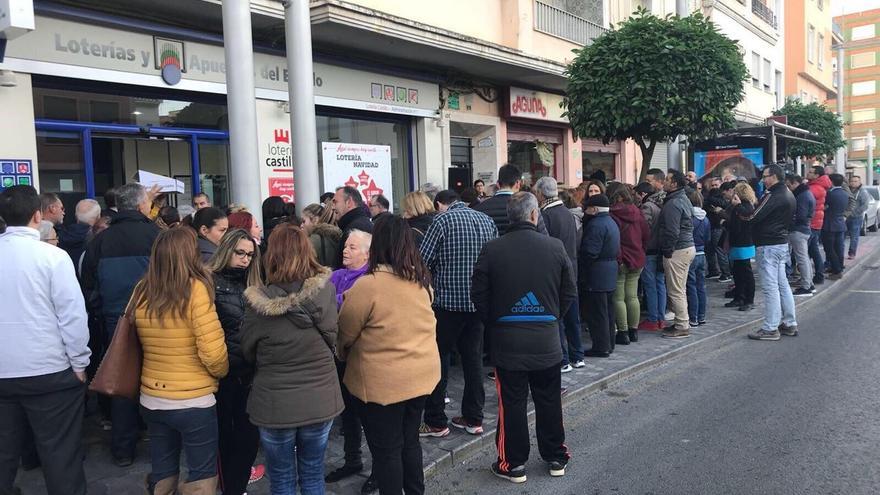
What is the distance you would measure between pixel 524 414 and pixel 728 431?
1.91 metres

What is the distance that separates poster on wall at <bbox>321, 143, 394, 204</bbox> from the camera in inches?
356

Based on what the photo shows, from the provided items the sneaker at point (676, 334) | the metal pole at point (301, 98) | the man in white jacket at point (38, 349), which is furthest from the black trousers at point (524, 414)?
the sneaker at point (676, 334)

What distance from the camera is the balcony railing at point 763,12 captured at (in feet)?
82.4

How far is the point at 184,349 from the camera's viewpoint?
3391 mm

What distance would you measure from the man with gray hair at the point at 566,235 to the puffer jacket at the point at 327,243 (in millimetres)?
2213

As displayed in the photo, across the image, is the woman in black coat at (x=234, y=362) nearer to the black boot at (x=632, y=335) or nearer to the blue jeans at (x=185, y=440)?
the blue jeans at (x=185, y=440)

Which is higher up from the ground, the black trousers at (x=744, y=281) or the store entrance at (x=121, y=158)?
the store entrance at (x=121, y=158)

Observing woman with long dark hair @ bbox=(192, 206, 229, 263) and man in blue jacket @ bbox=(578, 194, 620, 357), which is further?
man in blue jacket @ bbox=(578, 194, 620, 357)

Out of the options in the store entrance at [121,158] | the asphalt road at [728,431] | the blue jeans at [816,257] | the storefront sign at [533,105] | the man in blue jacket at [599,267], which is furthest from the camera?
the storefront sign at [533,105]

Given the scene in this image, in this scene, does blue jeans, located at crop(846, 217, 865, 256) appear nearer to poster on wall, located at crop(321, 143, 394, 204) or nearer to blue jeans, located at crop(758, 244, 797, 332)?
blue jeans, located at crop(758, 244, 797, 332)

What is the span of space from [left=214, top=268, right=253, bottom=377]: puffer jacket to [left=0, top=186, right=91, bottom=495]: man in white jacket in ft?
2.70

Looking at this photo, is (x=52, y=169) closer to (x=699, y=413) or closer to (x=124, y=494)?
(x=124, y=494)

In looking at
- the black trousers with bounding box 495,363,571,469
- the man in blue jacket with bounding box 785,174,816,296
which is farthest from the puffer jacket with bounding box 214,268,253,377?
the man in blue jacket with bounding box 785,174,816,296

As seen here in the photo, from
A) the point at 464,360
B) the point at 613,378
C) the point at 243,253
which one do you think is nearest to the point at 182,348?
the point at 243,253
